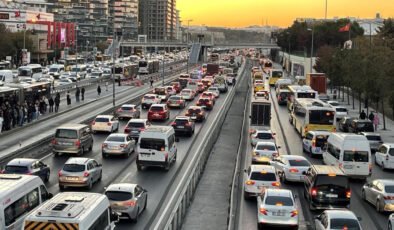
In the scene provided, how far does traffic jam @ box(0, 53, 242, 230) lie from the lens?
13945 millimetres

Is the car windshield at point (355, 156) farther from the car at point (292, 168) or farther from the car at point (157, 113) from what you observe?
the car at point (157, 113)

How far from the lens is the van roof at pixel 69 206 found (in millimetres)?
13375

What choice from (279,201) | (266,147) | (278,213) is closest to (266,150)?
(266,147)

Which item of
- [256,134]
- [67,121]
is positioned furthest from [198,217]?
[67,121]

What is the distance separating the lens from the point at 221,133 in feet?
141

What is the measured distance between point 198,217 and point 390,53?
42.7m

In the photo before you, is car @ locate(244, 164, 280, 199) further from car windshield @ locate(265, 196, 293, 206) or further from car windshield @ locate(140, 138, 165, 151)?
car windshield @ locate(140, 138, 165, 151)

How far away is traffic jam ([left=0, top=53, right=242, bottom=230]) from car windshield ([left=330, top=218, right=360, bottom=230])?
6.39 metres

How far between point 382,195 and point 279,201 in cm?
552

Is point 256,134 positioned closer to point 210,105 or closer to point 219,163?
point 219,163

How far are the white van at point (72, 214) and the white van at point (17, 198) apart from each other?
5.25 feet

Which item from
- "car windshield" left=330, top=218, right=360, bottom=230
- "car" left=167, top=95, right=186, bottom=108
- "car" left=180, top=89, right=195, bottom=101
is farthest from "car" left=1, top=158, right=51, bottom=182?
"car" left=180, top=89, right=195, bottom=101

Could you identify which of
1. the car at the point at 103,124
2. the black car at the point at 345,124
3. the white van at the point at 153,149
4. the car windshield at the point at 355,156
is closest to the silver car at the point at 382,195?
the car windshield at the point at 355,156

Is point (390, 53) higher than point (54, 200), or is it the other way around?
point (390, 53)
